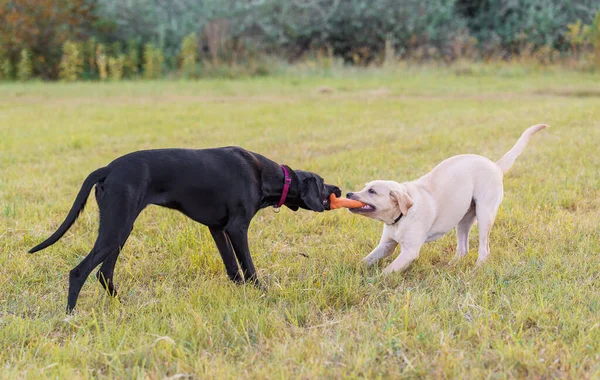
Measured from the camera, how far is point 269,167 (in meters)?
4.14

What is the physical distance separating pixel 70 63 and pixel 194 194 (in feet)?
72.2

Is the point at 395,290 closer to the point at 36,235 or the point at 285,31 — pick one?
the point at 36,235

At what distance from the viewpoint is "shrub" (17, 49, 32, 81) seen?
906 inches

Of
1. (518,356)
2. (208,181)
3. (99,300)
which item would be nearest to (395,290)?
(518,356)

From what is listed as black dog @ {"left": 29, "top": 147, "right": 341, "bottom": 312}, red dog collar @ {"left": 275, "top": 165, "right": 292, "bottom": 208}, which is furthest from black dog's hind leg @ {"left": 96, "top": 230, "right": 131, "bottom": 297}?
red dog collar @ {"left": 275, "top": 165, "right": 292, "bottom": 208}

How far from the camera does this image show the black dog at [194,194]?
3479 mm

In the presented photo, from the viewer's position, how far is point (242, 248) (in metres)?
3.87

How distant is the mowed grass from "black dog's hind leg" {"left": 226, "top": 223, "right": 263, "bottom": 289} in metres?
0.13

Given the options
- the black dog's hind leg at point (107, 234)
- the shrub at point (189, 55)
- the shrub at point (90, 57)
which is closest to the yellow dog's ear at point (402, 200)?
the black dog's hind leg at point (107, 234)

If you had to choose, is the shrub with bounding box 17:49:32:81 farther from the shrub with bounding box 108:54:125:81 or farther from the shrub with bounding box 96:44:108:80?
the shrub with bounding box 108:54:125:81

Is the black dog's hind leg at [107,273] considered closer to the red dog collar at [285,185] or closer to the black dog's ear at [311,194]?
the red dog collar at [285,185]

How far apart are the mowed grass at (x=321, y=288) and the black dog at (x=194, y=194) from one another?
0.26 metres

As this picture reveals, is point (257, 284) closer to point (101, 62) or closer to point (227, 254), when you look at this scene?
point (227, 254)

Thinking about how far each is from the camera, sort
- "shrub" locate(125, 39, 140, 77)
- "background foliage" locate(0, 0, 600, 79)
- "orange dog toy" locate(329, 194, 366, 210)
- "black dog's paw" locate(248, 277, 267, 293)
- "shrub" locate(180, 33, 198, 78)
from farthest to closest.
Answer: "shrub" locate(125, 39, 140, 77) < "background foliage" locate(0, 0, 600, 79) < "shrub" locate(180, 33, 198, 78) < "orange dog toy" locate(329, 194, 366, 210) < "black dog's paw" locate(248, 277, 267, 293)
